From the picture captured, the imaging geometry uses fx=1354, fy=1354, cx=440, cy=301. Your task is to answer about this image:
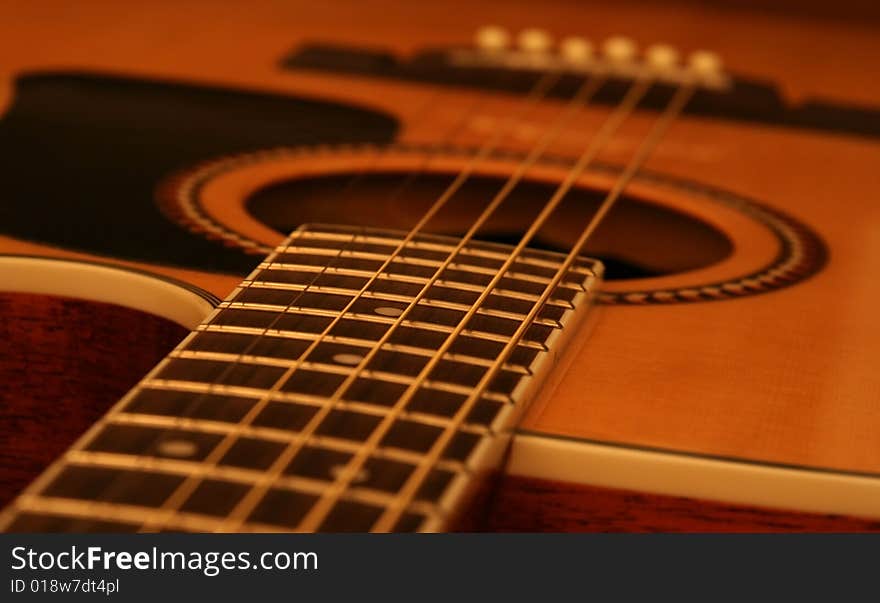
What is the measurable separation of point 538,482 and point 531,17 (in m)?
0.95

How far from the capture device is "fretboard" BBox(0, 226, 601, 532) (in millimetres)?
462

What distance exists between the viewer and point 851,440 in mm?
578

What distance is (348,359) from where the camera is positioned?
1.88 ft

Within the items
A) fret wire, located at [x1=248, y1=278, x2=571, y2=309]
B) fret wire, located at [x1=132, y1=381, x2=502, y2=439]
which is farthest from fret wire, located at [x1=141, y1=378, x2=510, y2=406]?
fret wire, located at [x1=248, y1=278, x2=571, y2=309]

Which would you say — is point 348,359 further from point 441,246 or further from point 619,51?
point 619,51

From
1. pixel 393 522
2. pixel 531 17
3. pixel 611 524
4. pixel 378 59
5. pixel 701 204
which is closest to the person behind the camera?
pixel 393 522

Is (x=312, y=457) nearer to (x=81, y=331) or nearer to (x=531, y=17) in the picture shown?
(x=81, y=331)

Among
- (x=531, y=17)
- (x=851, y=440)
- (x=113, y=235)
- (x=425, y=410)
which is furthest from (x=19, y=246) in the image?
(x=531, y=17)

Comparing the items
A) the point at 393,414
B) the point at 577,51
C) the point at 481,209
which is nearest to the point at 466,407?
the point at 393,414

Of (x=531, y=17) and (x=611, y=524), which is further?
(x=531, y=17)

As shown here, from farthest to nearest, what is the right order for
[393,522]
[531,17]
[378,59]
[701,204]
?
[531,17], [378,59], [701,204], [393,522]

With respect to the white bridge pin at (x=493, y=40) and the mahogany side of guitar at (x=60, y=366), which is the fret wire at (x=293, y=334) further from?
the white bridge pin at (x=493, y=40)

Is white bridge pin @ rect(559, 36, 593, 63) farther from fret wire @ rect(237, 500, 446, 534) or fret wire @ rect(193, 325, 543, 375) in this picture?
fret wire @ rect(237, 500, 446, 534)

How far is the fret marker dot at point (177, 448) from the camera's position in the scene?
1.61 feet
